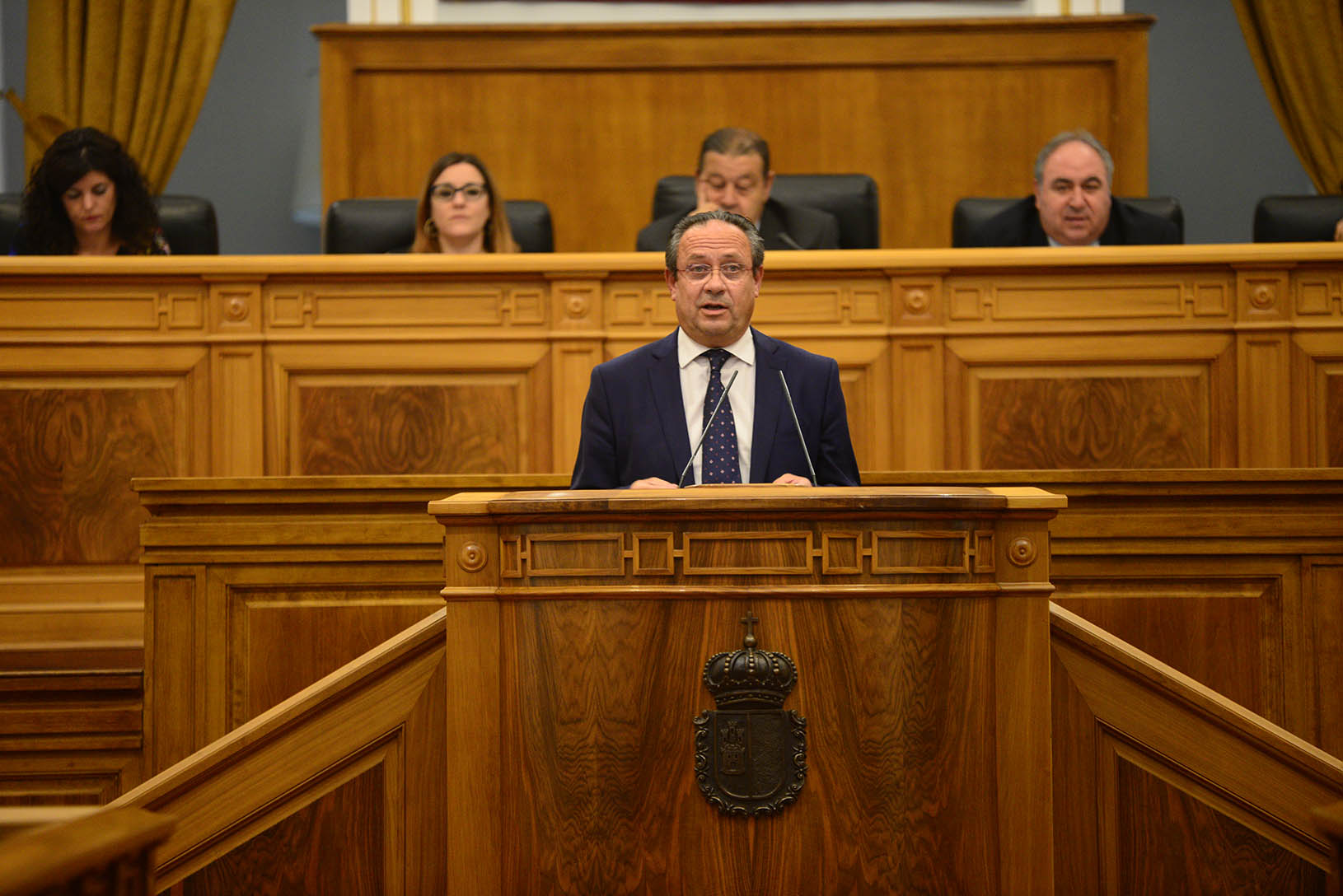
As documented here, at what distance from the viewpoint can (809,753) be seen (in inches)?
62.1

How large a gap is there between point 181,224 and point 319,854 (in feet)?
8.36

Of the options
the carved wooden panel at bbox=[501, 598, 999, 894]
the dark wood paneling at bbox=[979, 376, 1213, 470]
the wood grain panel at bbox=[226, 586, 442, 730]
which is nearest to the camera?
the carved wooden panel at bbox=[501, 598, 999, 894]

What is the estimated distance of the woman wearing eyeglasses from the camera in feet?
11.4

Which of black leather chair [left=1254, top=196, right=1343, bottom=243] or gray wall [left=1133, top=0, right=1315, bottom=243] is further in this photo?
gray wall [left=1133, top=0, right=1315, bottom=243]

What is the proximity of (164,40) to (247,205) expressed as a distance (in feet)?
2.25

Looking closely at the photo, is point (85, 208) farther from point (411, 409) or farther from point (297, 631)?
point (297, 631)

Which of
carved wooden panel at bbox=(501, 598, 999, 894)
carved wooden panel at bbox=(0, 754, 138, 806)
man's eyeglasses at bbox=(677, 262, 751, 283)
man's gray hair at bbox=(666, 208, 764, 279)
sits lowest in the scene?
carved wooden panel at bbox=(0, 754, 138, 806)

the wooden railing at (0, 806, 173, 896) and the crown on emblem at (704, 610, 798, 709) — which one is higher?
the crown on emblem at (704, 610, 798, 709)

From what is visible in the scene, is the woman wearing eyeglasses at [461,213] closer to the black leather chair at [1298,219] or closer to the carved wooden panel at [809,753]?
the carved wooden panel at [809,753]

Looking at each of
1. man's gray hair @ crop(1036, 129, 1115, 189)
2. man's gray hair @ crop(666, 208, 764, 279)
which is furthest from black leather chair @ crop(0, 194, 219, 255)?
man's gray hair @ crop(1036, 129, 1115, 189)

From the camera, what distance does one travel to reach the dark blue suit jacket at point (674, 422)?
223cm

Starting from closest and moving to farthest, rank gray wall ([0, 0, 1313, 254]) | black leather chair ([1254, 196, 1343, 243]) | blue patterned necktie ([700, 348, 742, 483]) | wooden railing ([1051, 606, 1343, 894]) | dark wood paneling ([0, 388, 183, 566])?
wooden railing ([1051, 606, 1343, 894])
blue patterned necktie ([700, 348, 742, 483])
dark wood paneling ([0, 388, 183, 566])
black leather chair ([1254, 196, 1343, 243])
gray wall ([0, 0, 1313, 254])

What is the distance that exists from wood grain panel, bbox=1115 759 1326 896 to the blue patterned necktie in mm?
763

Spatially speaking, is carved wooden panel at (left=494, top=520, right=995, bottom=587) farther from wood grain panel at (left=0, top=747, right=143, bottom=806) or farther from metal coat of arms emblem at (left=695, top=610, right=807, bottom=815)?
wood grain panel at (left=0, top=747, right=143, bottom=806)
